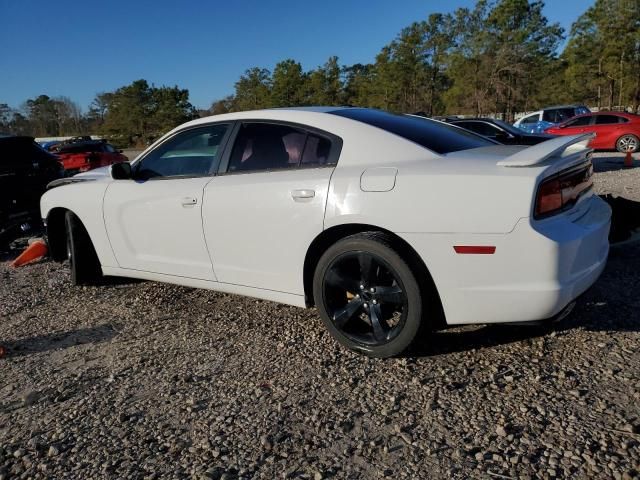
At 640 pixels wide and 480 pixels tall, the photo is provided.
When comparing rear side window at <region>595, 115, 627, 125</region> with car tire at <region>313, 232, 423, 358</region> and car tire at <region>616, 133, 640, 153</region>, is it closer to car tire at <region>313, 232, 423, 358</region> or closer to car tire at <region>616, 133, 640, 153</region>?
car tire at <region>616, 133, 640, 153</region>

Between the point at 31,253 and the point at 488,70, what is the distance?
39.7 m

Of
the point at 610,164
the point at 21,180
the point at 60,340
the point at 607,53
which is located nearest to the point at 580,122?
the point at 610,164

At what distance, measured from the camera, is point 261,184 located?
3248 mm

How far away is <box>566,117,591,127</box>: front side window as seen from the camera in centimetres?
1609

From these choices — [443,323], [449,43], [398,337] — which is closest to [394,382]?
[398,337]

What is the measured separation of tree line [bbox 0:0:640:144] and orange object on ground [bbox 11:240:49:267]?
36947mm

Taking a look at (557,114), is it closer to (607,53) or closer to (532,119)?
(532,119)

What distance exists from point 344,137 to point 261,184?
622 mm

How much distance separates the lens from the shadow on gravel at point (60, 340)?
349 cm

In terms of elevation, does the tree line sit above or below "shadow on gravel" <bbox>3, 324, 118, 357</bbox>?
above

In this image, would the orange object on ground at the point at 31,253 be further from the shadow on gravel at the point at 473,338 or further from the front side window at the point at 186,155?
the shadow on gravel at the point at 473,338

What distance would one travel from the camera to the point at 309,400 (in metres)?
2.60

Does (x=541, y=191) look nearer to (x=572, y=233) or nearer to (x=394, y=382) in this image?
(x=572, y=233)

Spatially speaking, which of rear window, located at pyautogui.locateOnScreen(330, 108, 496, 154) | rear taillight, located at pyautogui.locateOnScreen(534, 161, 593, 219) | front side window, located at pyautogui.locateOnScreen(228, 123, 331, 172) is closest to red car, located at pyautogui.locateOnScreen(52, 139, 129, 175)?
front side window, located at pyautogui.locateOnScreen(228, 123, 331, 172)
